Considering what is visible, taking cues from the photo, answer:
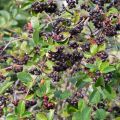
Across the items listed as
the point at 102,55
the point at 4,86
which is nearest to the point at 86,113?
the point at 102,55

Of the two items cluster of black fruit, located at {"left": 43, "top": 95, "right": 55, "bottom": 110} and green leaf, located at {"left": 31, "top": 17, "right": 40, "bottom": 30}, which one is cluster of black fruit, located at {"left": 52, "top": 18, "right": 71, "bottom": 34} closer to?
green leaf, located at {"left": 31, "top": 17, "right": 40, "bottom": 30}

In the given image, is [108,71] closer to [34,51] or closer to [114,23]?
[114,23]

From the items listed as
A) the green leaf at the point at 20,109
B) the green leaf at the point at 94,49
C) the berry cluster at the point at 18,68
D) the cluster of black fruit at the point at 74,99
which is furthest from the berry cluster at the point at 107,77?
the berry cluster at the point at 18,68

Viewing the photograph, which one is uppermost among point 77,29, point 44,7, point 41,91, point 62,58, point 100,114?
point 44,7

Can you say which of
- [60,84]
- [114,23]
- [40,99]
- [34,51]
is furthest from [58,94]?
[60,84]

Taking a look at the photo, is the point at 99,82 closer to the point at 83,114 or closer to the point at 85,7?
the point at 83,114

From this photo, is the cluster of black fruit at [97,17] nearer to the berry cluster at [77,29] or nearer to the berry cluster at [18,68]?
the berry cluster at [77,29]
